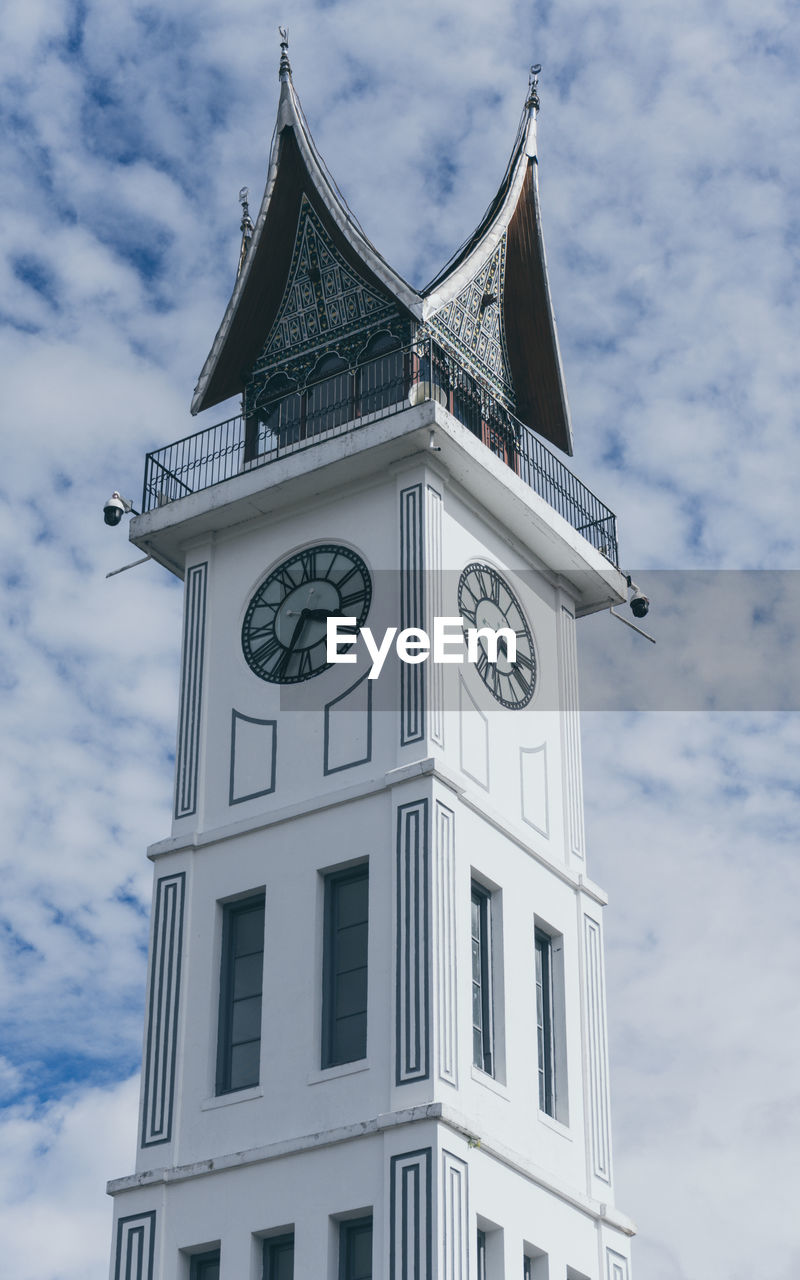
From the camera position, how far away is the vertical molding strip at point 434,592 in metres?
29.5

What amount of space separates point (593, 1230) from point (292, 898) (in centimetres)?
537

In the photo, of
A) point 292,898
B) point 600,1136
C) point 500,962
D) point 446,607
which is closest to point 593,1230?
point 600,1136

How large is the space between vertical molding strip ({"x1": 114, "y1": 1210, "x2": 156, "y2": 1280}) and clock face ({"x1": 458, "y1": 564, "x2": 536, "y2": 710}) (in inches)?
317

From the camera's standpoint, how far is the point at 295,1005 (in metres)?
28.5

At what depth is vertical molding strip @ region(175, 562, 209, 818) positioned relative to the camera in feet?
102

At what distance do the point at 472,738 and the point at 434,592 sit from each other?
6.28ft

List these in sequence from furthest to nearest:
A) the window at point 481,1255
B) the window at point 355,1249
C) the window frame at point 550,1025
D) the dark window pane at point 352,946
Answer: the window frame at point 550,1025, the dark window pane at point 352,946, the window at point 481,1255, the window at point 355,1249

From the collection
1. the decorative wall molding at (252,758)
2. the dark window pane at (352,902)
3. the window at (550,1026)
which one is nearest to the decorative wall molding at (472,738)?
the dark window pane at (352,902)

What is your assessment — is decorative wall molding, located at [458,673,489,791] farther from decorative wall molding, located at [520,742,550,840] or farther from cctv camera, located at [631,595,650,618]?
cctv camera, located at [631,595,650,618]

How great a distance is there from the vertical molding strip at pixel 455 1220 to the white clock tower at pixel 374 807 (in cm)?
3

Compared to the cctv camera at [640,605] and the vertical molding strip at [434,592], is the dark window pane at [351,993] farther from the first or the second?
the cctv camera at [640,605]

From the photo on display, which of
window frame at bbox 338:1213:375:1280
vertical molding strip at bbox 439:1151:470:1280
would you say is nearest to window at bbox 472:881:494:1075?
vertical molding strip at bbox 439:1151:470:1280

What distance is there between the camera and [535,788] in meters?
31.5

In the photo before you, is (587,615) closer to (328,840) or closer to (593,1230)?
(328,840)
